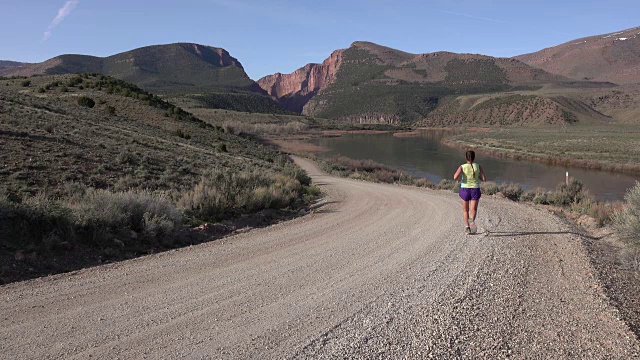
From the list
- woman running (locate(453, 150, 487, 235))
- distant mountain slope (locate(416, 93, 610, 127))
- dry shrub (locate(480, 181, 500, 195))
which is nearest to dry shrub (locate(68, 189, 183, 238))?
woman running (locate(453, 150, 487, 235))

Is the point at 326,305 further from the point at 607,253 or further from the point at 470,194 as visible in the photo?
the point at 607,253

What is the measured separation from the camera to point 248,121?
339 feet

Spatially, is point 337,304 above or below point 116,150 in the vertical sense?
below

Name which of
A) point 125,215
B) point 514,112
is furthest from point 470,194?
point 514,112

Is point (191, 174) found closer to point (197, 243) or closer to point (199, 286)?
point (197, 243)

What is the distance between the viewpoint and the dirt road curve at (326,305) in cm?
431

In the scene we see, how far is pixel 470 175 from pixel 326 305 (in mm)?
5426

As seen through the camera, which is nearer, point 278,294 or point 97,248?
point 278,294

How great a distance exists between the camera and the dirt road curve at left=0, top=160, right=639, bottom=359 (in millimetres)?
4309

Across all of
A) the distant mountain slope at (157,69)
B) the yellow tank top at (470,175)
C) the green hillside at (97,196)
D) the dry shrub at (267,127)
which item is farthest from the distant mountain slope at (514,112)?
the yellow tank top at (470,175)

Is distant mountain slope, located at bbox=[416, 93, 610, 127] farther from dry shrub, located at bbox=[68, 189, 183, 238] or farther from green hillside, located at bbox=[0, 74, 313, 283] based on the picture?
dry shrub, located at bbox=[68, 189, 183, 238]

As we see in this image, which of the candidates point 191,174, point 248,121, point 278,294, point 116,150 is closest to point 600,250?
point 278,294

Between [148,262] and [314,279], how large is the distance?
8.59ft

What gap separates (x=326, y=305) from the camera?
533 cm
